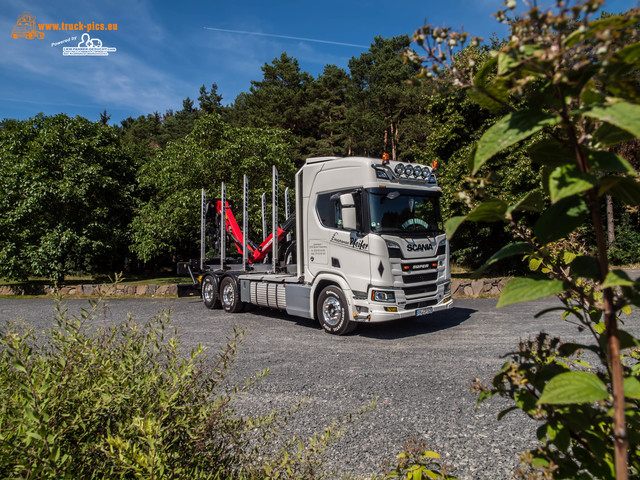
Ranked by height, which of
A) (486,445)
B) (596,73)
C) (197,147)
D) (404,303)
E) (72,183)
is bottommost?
(486,445)

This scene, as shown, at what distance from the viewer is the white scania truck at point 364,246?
26.2 feet

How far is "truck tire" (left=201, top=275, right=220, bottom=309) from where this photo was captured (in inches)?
483

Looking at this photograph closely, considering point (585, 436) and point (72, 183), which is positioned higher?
point (72, 183)

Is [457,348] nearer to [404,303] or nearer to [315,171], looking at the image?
[404,303]

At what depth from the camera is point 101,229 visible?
837 inches

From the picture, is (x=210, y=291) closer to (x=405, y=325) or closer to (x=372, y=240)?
(x=405, y=325)

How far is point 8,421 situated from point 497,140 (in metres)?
1.86

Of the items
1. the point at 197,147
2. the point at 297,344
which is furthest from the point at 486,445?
the point at 197,147

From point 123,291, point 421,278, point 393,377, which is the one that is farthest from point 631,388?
point 123,291

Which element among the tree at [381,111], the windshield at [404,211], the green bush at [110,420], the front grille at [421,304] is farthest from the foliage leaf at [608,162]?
the tree at [381,111]

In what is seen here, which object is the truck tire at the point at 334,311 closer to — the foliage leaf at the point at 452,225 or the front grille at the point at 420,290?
the front grille at the point at 420,290

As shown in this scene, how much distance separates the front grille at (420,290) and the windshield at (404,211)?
43.1 inches

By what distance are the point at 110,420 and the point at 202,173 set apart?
726 inches

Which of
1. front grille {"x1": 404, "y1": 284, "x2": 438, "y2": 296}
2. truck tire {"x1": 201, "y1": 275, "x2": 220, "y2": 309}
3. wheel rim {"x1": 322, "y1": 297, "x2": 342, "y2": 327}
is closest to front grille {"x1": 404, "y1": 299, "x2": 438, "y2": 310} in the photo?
front grille {"x1": 404, "y1": 284, "x2": 438, "y2": 296}
